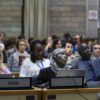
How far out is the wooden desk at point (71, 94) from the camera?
6.28 m

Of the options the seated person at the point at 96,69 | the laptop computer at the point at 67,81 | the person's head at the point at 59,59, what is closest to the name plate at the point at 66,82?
the laptop computer at the point at 67,81

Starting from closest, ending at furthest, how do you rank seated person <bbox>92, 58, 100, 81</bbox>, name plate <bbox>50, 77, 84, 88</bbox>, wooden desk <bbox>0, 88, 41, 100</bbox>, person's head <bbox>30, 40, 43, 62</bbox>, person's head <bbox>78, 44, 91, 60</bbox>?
wooden desk <bbox>0, 88, 41, 100</bbox>
name plate <bbox>50, 77, 84, 88</bbox>
seated person <bbox>92, 58, 100, 81</bbox>
person's head <bbox>30, 40, 43, 62</bbox>
person's head <bbox>78, 44, 91, 60</bbox>

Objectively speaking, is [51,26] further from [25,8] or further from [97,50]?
[97,50]

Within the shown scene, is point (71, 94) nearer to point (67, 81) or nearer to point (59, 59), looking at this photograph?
point (67, 81)

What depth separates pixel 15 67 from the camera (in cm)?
1020

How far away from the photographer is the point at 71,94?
21.0 ft

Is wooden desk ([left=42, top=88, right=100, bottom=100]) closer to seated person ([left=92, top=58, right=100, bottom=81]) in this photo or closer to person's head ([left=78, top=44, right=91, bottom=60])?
seated person ([left=92, top=58, right=100, bottom=81])

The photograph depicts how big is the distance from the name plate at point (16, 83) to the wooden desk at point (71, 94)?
245mm

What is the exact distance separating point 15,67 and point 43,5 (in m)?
8.38

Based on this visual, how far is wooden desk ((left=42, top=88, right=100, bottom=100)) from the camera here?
20.6ft

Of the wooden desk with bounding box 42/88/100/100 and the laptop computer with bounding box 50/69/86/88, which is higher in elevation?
the laptop computer with bounding box 50/69/86/88

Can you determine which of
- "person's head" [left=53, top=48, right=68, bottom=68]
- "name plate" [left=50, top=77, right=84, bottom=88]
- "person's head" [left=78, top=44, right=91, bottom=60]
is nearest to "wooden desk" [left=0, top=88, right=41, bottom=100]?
"name plate" [left=50, top=77, right=84, bottom=88]

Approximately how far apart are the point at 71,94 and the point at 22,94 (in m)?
0.63

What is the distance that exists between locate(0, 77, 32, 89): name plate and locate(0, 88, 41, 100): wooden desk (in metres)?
0.08
